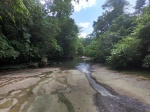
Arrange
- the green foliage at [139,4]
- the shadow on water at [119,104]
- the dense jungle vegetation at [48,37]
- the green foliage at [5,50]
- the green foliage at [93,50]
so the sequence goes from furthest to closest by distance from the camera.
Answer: the green foliage at [139,4], the green foliage at [93,50], the dense jungle vegetation at [48,37], the green foliage at [5,50], the shadow on water at [119,104]

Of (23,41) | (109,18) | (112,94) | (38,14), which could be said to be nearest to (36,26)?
(38,14)

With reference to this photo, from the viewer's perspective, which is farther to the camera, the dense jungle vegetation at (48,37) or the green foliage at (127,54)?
the green foliage at (127,54)

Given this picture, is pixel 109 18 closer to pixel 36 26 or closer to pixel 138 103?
pixel 36 26

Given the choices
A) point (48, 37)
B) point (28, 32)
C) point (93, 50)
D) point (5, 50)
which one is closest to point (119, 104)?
point (5, 50)

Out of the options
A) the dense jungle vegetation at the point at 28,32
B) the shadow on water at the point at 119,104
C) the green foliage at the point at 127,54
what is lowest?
the shadow on water at the point at 119,104

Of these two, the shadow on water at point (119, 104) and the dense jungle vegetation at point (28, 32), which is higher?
the dense jungle vegetation at point (28, 32)

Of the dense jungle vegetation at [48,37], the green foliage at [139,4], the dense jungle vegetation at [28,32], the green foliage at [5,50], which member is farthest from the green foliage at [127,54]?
the green foliage at [139,4]

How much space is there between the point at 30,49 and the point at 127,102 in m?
12.7

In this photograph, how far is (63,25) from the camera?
32.2m

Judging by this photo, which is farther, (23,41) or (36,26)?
(36,26)

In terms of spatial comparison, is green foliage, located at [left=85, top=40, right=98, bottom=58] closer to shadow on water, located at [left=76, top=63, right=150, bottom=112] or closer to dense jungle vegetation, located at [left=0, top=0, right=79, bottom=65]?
dense jungle vegetation, located at [left=0, top=0, right=79, bottom=65]

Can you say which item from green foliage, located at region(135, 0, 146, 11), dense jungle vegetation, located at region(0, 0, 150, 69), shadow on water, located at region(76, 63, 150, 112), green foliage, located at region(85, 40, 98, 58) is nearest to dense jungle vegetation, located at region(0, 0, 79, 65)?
dense jungle vegetation, located at region(0, 0, 150, 69)

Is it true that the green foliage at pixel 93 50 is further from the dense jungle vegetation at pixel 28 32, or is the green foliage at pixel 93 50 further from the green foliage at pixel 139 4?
the green foliage at pixel 139 4

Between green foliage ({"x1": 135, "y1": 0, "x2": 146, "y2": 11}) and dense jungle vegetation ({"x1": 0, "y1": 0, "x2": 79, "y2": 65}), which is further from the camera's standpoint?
green foliage ({"x1": 135, "y1": 0, "x2": 146, "y2": 11})
